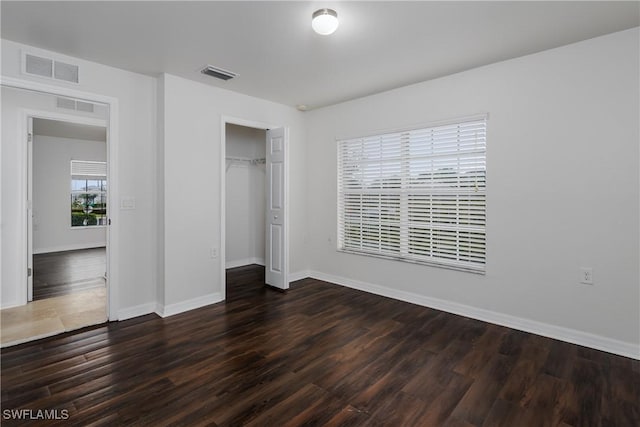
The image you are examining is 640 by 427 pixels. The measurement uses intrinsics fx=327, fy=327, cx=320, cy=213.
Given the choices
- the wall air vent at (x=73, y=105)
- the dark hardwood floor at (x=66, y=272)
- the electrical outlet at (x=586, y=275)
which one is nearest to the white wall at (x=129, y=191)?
the wall air vent at (x=73, y=105)

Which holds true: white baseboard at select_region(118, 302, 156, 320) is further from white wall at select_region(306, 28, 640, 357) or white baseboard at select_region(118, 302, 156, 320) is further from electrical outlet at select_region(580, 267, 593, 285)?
electrical outlet at select_region(580, 267, 593, 285)

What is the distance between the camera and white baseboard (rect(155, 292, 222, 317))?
355cm

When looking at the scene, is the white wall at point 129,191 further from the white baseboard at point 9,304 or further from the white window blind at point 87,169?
the white window blind at point 87,169

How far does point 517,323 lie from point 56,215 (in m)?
8.65

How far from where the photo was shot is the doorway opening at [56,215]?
342cm

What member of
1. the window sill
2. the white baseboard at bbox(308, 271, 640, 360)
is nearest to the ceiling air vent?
the window sill

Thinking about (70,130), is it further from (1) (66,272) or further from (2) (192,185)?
(2) (192,185)

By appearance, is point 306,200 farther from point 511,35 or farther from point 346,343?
Result: point 511,35

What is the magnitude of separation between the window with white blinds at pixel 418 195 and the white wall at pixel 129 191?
2471 mm

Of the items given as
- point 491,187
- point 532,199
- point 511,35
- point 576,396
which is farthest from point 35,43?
point 576,396

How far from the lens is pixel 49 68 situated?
2.97m

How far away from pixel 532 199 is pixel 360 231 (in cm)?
213

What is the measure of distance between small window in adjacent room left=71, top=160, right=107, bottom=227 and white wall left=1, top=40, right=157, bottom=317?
374 cm

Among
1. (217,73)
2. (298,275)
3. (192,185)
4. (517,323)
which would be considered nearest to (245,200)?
(298,275)
